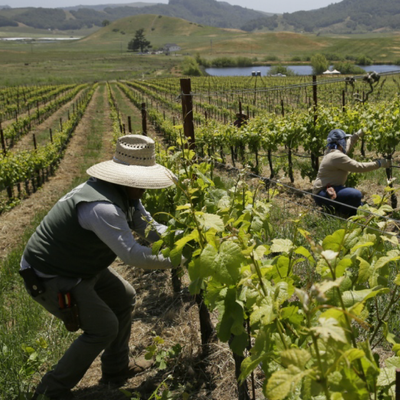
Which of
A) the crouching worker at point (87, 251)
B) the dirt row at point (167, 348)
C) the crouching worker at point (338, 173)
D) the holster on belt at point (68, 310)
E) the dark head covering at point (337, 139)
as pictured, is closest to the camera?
the crouching worker at point (87, 251)

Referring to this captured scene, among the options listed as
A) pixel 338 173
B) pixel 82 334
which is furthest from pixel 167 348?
pixel 338 173

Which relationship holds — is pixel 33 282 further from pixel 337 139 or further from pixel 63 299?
pixel 337 139

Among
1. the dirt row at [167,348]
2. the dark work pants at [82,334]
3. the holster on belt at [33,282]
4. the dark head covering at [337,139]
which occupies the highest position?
the dark head covering at [337,139]

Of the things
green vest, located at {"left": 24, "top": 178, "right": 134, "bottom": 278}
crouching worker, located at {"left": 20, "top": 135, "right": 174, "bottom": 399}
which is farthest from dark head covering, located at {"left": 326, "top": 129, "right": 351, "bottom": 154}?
green vest, located at {"left": 24, "top": 178, "right": 134, "bottom": 278}

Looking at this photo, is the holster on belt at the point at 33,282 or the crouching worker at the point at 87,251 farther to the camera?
the holster on belt at the point at 33,282

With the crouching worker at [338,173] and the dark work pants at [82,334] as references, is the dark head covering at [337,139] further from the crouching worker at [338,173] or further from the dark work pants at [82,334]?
the dark work pants at [82,334]

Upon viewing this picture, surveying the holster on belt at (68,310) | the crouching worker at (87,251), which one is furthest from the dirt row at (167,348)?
the holster on belt at (68,310)

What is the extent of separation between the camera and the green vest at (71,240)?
252cm

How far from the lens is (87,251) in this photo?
8.55 ft

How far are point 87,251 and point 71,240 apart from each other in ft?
0.39

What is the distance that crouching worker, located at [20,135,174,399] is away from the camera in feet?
7.98

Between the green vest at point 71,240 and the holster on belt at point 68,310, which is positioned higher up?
the green vest at point 71,240

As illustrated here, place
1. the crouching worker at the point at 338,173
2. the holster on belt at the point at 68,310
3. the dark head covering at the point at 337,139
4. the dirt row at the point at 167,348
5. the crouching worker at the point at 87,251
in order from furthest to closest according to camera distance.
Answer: the dark head covering at the point at 337,139 → the crouching worker at the point at 338,173 → the dirt row at the point at 167,348 → the holster on belt at the point at 68,310 → the crouching worker at the point at 87,251

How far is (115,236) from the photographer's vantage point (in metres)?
2.40
